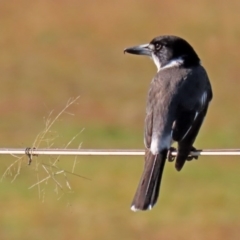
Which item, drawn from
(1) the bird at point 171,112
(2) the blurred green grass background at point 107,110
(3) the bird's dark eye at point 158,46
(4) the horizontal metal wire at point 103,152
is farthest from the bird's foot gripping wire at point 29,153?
(2) the blurred green grass background at point 107,110

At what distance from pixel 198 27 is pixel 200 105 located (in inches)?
1031

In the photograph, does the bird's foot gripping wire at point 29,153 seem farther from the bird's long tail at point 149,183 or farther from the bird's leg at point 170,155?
the bird's leg at point 170,155

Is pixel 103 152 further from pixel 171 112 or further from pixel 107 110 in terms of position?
pixel 107 110

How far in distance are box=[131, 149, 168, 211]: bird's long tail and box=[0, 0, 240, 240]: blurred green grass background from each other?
12.3m

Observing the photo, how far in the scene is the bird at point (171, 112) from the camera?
8.55 metres

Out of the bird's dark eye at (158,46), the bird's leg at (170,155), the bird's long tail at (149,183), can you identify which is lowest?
the bird's long tail at (149,183)

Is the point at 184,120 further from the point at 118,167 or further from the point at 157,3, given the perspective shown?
the point at 157,3

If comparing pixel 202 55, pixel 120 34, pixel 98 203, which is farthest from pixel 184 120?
pixel 120 34

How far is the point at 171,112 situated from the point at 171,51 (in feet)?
3.62

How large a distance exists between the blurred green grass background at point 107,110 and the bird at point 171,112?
37.0 feet

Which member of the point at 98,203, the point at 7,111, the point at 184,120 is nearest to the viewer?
the point at 184,120

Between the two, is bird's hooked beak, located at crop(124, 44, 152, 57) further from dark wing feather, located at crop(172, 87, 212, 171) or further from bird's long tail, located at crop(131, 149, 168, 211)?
bird's long tail, located at crop(131, 149, 168, 211)

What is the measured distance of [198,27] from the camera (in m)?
35.1

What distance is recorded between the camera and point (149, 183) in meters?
8.53
